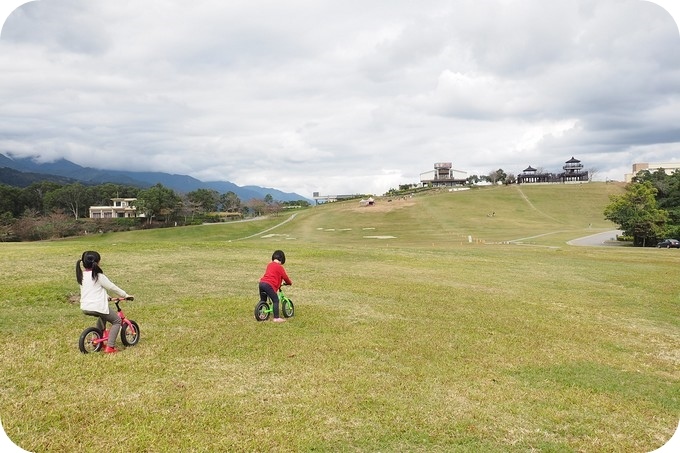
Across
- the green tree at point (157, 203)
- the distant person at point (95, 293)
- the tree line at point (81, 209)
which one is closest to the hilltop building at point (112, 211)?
the tree line at point (81, 209)

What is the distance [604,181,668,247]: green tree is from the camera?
71.1 m

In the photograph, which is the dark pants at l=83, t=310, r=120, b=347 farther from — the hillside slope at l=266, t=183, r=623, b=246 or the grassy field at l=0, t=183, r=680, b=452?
the hillside slope at l=266, t=183, r=623, b=246

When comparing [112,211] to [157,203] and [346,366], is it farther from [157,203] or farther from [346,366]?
[346,366]

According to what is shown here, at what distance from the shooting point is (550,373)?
10.9 metres

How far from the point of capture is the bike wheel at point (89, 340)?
10586 millimetres

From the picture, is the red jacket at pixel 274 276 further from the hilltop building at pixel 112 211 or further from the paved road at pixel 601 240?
the hilltop building at pixel 112 211

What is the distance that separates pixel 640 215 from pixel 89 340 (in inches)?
3256

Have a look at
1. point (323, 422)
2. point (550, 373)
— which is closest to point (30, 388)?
point (323, 422)

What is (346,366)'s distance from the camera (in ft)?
34.6

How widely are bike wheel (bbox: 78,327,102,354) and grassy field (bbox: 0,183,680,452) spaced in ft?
0.77

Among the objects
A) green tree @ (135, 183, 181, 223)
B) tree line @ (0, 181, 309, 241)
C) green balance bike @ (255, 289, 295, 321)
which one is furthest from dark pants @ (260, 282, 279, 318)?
green tree @ (135, 183, 181, 223)

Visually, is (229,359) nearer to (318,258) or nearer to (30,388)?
(30,388)

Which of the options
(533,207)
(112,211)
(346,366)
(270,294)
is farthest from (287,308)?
(112,211)

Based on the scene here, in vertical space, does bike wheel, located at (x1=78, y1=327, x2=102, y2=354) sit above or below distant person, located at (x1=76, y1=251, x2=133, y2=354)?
below
